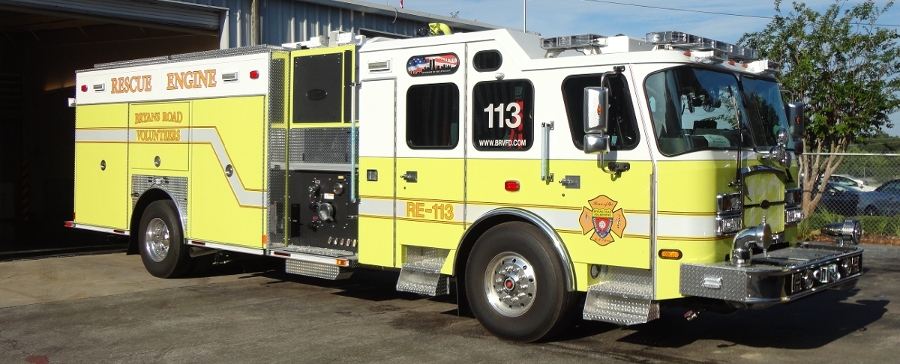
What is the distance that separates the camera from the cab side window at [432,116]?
8391 mm

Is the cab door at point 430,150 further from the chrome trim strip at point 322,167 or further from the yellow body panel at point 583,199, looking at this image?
the chrome trim strip at point 322,167

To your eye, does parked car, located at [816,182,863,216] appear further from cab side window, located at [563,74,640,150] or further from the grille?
cab side window, located at [563,74,640,150]

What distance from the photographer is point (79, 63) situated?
2084cm

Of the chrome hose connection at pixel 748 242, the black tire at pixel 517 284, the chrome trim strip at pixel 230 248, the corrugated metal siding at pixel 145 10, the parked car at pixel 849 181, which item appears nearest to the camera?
the chrome hose connection at pixel 748 242

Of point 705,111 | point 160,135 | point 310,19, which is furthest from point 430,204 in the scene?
point 310,19

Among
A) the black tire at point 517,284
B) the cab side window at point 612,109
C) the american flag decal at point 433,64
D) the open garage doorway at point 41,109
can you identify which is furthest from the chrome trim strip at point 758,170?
the open garage doorway at point 41,109

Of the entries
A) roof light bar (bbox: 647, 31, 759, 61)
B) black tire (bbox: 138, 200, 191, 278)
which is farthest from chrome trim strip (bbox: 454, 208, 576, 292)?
black tire (bbox: 138, 200, 191, 278)

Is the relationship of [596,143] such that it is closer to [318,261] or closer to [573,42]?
[573,42]

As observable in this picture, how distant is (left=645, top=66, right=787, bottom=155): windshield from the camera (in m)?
7.09

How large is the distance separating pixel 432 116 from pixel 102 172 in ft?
20.2

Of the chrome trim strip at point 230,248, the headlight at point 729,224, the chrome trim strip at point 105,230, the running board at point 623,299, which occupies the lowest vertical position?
the running board at point 623,299

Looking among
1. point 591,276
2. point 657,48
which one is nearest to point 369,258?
point 591,276

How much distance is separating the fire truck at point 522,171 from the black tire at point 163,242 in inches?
25.4

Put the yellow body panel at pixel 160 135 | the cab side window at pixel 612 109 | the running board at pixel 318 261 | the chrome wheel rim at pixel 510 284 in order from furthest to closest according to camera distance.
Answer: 1. the yellow body panel at pixel 160 135
2. the running board at pixel 318 261
3. the chrome wheel rim at pixel 510 284
4. the cab side window at pixel 612 109
